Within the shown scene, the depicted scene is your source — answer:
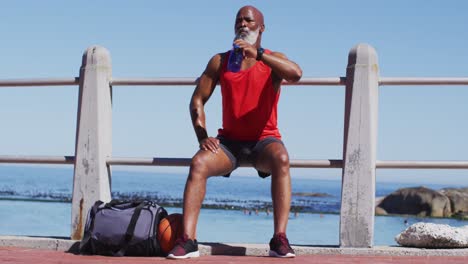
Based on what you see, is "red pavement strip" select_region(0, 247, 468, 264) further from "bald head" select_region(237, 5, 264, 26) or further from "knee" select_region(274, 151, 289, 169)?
"bald head" select_region(237, 5, 264, 26)

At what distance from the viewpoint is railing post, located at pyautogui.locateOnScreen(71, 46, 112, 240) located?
554 cm

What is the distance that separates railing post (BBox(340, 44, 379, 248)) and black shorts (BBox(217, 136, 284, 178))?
0.53 metres

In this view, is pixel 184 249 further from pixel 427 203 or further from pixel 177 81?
pixel 427 203

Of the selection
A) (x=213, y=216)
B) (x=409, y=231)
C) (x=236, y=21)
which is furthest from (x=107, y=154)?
(x=213, y=216)

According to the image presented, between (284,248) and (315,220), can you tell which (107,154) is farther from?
Answer: (315,220)

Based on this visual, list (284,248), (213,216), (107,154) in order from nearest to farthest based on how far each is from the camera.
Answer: (284,248)
(107,154)
(213,216)

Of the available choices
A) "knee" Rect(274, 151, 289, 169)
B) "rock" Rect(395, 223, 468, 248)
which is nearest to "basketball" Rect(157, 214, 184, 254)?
"knee" Rect(274, 151, 289, 169)

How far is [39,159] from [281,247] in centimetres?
181

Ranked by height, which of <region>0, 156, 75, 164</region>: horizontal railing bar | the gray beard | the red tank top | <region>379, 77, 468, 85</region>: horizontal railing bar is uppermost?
the gray beard

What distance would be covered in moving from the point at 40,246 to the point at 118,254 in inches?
28.9

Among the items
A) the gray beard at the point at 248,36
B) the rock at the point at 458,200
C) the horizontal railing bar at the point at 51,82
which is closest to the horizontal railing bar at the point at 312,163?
the horizontal railing bar at the point at 51,82

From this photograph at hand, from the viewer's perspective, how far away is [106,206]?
16.9ft

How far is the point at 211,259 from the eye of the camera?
15.7ft

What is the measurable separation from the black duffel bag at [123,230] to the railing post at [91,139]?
393 mm
